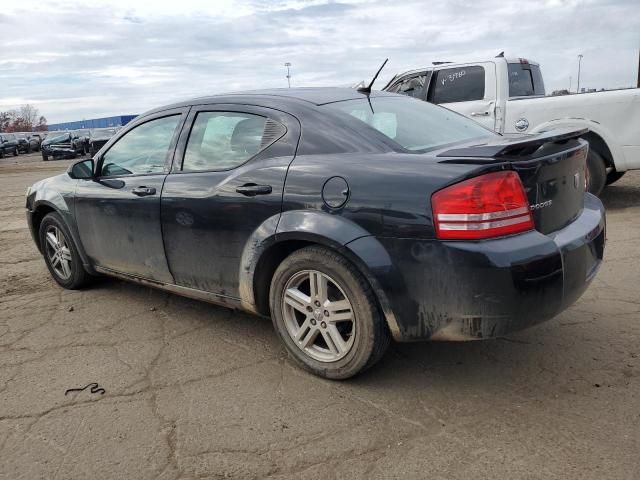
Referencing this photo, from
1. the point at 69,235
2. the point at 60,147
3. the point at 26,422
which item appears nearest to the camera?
the point at 26,422

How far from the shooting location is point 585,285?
289 cm

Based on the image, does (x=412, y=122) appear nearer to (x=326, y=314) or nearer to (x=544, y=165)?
(x=544, y=165)

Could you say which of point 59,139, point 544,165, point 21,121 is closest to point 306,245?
point 544,165

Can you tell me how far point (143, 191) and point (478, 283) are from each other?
234 centimetres

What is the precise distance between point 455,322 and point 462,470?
0.64 metres

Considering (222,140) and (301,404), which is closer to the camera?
(301,404)

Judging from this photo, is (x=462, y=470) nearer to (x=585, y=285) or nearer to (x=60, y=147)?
(x=585, y=285)

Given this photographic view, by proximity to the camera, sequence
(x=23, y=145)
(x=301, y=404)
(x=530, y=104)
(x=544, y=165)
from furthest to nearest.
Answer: (x=23, y=145) < (x=530, y=104) < (x=301, y=404) < (x=544, y=165)

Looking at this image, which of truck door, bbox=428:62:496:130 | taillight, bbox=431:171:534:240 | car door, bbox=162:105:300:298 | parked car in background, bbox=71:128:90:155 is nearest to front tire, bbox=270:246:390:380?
car door, bbox=162:105:300:298

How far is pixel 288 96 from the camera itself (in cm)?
348

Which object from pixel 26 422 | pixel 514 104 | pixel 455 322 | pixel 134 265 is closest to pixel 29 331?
pixel 134 265

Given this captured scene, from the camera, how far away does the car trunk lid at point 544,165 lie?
2600 millimetres

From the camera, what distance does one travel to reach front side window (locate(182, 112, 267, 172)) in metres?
3.38

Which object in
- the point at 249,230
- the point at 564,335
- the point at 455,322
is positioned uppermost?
the point at 249,230
